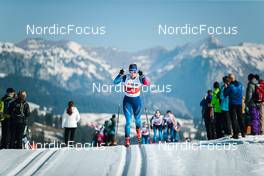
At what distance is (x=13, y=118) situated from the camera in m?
18.2

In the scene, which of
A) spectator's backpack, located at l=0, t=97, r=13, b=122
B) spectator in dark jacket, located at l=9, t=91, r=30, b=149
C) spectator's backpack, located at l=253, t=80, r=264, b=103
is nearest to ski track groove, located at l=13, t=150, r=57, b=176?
spectator in dark jacket, located at l=9, t=91, r=30, b=149

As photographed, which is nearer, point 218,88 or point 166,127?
point 218,88

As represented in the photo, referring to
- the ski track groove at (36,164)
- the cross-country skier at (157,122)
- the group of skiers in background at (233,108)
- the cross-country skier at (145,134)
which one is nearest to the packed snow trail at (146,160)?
the ski track groove at (36,164)

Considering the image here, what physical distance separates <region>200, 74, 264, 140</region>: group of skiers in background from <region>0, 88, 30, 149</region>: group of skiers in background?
612 cm

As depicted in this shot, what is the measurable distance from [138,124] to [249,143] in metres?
3.32

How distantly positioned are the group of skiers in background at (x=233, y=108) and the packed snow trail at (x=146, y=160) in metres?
1.17

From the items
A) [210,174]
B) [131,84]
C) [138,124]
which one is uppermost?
[131,84]

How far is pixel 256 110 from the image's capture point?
2006 centimetres

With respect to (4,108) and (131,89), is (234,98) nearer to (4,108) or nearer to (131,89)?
(131,89)

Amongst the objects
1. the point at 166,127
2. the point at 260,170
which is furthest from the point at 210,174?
the point at 166,127

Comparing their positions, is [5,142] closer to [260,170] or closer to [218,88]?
[218,88]

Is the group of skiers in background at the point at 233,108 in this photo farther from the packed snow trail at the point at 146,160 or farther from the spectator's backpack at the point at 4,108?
the spectator's backpack at the point at 4,108

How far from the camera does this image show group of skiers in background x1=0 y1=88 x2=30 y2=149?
717 inches

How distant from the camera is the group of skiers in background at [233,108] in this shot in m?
17.1
